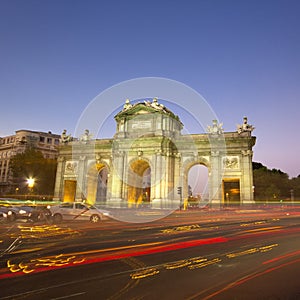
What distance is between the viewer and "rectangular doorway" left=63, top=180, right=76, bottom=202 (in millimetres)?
45059

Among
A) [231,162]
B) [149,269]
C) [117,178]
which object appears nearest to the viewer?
[149,269]

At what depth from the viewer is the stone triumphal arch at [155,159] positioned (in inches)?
1476

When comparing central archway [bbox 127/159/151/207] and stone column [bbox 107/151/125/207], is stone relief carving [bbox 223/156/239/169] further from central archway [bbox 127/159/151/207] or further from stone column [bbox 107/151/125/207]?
stone column [bbox 107/151/125/207]

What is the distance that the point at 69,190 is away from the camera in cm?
4575

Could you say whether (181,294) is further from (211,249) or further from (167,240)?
(167,240)

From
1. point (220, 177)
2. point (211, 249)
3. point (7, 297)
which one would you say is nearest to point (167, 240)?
point (211, 249)

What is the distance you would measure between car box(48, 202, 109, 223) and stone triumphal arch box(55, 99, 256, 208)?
15.2 m

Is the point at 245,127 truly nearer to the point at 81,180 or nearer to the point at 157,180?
the point at 157,180

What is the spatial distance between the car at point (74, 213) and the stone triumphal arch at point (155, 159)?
49.9 feet

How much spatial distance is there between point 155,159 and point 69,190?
17.5m

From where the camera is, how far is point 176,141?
132 ft

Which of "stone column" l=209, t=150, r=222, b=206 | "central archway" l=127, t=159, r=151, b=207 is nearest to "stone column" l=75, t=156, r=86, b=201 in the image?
"central archway" l=127, t=159, r=151, b=207

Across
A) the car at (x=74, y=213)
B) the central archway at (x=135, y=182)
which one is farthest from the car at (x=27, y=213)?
the central archway at (x=135, y=182)

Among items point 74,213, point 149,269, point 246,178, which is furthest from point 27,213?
point 246,178
